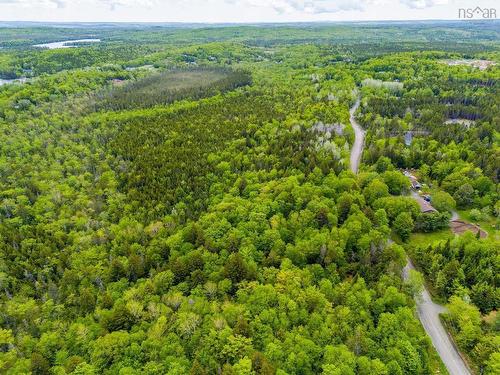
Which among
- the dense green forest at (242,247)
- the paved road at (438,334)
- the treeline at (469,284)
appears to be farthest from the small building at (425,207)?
the paved road at (438,334)

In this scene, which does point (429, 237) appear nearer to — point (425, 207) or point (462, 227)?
point (425, 207)

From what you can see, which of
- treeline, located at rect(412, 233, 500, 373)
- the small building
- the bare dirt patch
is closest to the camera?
treeline, located at rect(412, 233, 500, 373)

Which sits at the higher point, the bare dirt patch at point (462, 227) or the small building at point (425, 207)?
the small building at point (425, 207)

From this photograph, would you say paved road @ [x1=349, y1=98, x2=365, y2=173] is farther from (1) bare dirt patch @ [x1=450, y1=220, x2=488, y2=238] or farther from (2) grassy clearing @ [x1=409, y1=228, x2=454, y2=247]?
(1) bare dirt patch @ [x1=450, y1=220, x2=488, y2=238]

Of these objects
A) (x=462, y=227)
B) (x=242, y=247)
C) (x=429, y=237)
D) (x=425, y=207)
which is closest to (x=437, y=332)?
(x=429, y=237)

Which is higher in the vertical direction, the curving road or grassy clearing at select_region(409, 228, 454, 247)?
grassy clearing at select_region(409, 228, 454, 247)

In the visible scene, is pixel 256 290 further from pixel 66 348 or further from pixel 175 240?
pixel 66 348

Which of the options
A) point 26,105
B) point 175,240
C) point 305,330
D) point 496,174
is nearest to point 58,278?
point 175,240

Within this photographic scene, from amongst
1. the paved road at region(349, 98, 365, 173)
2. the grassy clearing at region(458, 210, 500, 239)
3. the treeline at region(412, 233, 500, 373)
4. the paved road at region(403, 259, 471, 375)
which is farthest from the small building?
the paved road at region(403, 259, 471, 375)

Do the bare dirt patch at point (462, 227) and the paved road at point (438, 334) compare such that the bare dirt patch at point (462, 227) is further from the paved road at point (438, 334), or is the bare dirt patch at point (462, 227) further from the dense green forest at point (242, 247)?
the paved road at point (438, 334)
